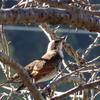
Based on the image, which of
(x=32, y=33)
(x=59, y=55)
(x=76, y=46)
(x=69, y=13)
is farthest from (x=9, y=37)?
(x=69, y=13)

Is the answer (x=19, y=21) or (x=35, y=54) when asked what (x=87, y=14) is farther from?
(x=35, y=54)

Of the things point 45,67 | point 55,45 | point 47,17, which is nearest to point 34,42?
point 55,45

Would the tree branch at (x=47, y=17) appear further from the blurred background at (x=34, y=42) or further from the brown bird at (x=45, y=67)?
the blurred background at (x=34, y=42)

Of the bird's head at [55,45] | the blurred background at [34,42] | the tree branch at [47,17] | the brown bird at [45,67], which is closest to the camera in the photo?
the tree branch at [47,17]

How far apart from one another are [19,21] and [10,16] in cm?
10

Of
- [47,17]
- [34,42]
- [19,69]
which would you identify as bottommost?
[34,42]

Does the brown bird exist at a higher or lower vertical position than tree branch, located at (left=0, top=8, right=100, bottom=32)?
lower

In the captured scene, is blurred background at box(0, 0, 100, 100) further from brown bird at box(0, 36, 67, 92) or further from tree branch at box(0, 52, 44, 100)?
tree branch at box(0, 52, 44, 100)

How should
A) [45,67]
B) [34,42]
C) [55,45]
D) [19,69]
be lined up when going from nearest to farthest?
[19,69], [45,67], [55,45], [34,42]

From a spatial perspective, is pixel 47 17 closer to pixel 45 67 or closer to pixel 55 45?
pixel 45 67

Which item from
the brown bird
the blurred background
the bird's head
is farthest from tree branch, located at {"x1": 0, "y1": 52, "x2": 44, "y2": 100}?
the blurred background

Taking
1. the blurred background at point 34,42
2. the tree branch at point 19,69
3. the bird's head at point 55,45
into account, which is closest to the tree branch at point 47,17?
the tree branch at point 19,69

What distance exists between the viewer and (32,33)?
39.0ft

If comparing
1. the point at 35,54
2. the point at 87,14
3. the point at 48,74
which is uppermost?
the point at 87,14
